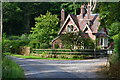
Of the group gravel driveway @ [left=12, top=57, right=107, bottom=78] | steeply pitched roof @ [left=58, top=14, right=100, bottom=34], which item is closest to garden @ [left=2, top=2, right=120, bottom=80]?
gravel driveway @ [left=12, top=57, right=107, bottom=78]

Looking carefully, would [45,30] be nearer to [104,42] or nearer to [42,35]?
[42,35]

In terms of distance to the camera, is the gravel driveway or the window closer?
the gravel driveway

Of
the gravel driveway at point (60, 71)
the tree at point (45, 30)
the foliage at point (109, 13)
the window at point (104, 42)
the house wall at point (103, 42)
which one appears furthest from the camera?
the window at point (104, 42)

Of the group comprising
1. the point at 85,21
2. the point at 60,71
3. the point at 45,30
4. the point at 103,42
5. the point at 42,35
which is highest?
the point at 85,21

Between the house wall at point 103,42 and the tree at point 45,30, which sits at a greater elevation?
the tree at point 45,30

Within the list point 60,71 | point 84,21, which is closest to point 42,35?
point 84,21

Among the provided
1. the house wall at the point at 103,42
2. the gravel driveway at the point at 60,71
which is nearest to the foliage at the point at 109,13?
the gravel driveway at the point at 60,71

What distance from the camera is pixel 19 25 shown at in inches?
1777

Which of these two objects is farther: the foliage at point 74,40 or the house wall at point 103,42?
the house wall at point 103,42

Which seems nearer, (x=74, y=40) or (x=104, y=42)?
(x=74, y=40)

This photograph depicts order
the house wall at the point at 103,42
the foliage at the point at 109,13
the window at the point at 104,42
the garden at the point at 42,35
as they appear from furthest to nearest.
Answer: the window at the point at 104,42
the house wall at the point at 103,42
the foliage at the point at 109,13
the garden at the point at 42,35

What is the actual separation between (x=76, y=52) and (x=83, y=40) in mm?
1746

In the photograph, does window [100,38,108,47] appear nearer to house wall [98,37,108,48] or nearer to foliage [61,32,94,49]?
house wall [98,37,108,48]

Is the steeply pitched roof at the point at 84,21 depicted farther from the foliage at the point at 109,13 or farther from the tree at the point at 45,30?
the foliage at the point at 109,13
